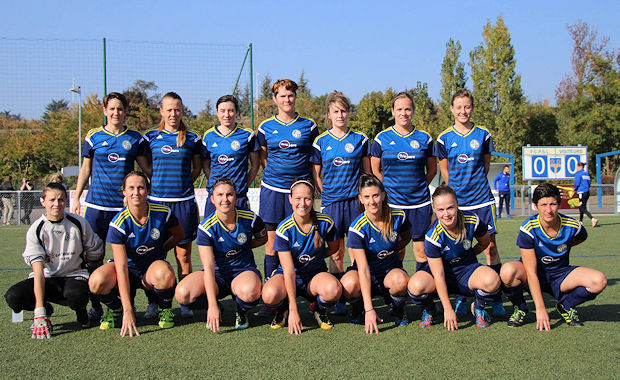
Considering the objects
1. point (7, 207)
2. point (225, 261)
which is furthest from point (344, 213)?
point (7, 207)

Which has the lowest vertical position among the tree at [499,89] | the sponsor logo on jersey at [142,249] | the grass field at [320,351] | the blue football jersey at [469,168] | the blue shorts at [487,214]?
the grass field at [320,351]

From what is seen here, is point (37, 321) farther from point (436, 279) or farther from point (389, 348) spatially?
point (436, 279)

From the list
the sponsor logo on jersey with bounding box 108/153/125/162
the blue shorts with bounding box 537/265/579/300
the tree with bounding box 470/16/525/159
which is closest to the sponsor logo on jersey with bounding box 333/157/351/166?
the blue shorts with bounding box 537/265/579/300

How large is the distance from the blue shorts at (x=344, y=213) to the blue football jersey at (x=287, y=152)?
0.41 meters

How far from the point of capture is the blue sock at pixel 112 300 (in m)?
3.67

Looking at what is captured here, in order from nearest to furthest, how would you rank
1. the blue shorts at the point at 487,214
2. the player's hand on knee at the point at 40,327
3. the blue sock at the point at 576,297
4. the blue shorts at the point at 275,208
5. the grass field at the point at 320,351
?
1. the grass field at the point at 320,351
2. the player's hand on knee at the point at 40,327
3. the blue sock at the point at 576,297
4. the blue shorts at the point at 487,214
5. the blue shorts at the point at 275,208

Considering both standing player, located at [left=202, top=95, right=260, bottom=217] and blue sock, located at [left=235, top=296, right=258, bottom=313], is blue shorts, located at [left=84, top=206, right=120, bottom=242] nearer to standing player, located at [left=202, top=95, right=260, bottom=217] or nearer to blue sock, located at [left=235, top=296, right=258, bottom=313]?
standing player, located at [left=202, top=95, right=260, bottom=217]

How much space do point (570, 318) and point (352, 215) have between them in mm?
1684

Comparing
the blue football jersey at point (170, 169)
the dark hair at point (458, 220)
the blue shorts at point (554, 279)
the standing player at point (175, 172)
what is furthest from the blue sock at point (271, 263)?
the blue shorts at point (554, 279)

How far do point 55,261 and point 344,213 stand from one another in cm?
212

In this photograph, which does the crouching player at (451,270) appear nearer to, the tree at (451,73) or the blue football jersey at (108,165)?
the blue football jersey at (108,165)

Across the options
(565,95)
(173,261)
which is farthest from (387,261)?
(565,95)

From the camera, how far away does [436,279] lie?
3.58 metres

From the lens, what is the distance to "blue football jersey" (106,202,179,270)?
12.1 ft
